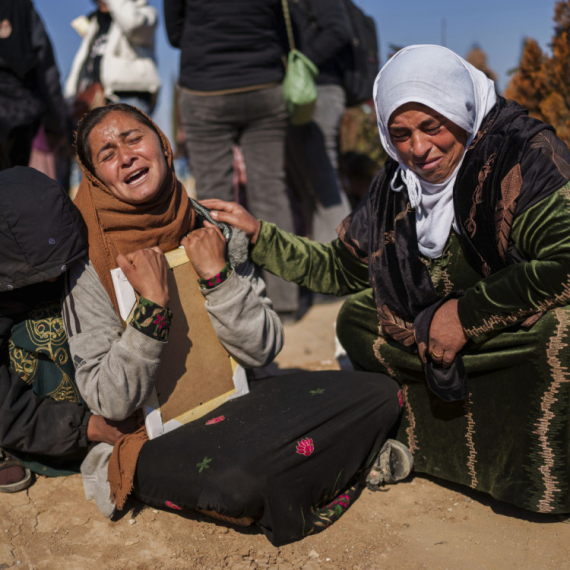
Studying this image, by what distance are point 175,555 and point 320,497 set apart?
1.83 feet

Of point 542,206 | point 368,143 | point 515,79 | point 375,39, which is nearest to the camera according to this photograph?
point 542,206

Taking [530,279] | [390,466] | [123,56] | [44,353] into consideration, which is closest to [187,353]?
[44,353]

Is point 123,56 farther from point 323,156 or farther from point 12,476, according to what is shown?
point 12,476

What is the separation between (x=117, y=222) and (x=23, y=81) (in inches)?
103

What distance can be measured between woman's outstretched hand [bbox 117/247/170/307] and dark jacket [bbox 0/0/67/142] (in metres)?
2.51

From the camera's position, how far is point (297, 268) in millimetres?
2838

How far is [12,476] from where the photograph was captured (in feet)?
8.46

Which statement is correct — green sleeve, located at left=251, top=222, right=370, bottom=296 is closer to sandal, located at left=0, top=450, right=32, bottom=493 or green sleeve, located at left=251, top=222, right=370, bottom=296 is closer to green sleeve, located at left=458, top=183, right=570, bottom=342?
green sleeve, located at left=458, top=183, right=570, bottom=342

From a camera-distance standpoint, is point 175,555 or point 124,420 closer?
point 175,555

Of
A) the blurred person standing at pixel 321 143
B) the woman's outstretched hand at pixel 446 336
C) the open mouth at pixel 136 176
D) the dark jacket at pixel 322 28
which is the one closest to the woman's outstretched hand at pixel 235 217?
the open mouth at pixel 136 176

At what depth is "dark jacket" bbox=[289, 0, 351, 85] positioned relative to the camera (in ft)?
15.4

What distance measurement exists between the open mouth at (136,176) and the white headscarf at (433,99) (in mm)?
935

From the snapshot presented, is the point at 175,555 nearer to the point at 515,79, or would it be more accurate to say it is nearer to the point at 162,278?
the point at 162,278

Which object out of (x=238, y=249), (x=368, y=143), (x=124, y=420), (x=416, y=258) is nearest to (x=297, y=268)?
(x=238, y=249)
